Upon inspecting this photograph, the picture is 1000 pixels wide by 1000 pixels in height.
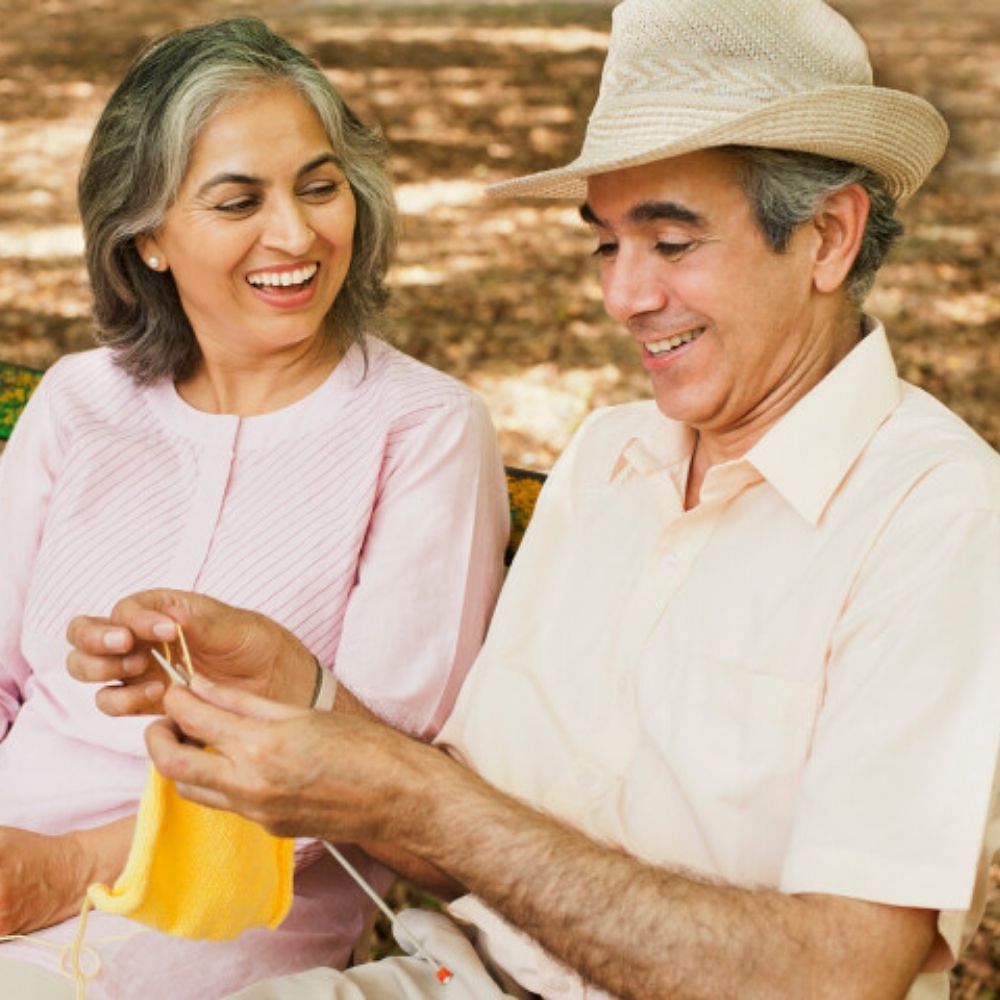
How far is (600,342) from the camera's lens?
7926mm

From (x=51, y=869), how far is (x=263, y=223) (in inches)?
46.4

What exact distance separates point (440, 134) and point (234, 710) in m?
10.0

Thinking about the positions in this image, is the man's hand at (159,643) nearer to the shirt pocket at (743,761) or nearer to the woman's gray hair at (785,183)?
the shirt pocket at (743,761)

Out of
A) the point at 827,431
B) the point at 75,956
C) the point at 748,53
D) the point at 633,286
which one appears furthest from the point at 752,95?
the point at 75,956

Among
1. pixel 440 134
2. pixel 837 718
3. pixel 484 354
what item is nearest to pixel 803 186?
pixel 837 718

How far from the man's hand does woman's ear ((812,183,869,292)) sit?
0.99 meters

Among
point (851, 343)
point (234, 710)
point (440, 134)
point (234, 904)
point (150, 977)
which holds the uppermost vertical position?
point (440, 134)

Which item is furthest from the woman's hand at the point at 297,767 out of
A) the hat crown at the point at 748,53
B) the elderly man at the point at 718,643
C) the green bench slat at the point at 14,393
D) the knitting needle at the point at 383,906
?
the green bench slat at the point at 14,393

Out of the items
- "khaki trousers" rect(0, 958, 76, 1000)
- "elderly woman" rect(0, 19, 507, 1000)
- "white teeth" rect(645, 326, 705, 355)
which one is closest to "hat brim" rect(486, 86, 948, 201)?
"white teeth" rect(645, 326, 705, 355)

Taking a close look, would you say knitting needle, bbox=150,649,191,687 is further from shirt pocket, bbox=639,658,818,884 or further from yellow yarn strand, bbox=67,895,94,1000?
shirt pocket, bbox=639,658,818,884

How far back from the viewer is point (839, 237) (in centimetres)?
229

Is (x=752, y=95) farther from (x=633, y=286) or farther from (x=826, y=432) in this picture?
(x=826, y=432)

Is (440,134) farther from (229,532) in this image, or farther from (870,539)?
(870,539)

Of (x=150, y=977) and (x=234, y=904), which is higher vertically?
(x=234, y=904)
